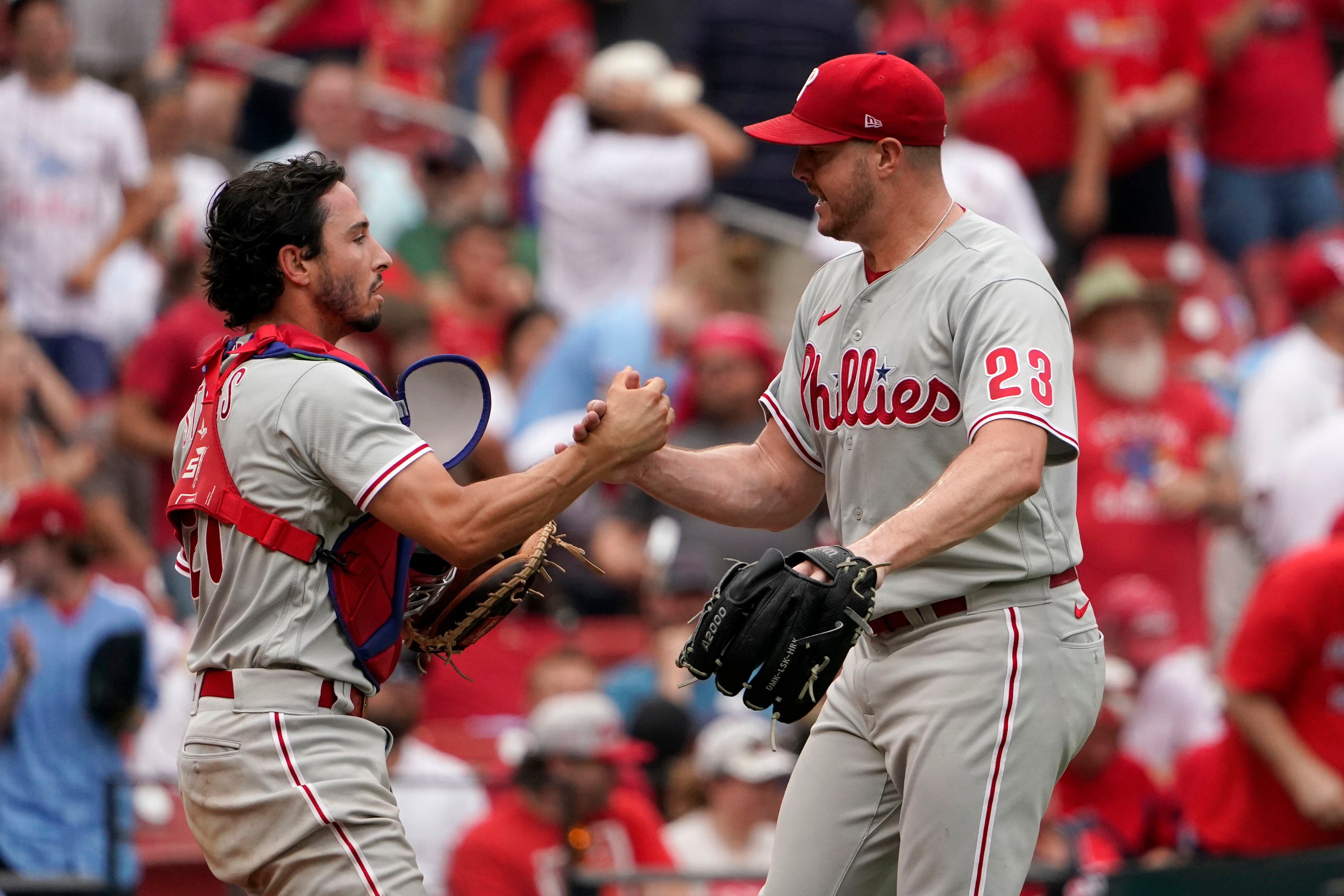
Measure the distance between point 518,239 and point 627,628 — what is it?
405 centimetres

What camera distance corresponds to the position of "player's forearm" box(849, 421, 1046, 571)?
11.8 feet

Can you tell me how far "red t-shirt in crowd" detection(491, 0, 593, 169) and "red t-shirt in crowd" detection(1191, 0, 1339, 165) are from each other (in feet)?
12.6

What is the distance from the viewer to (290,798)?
12.3 ft

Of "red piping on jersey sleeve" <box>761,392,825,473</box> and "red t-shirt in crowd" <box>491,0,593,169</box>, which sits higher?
"red t-shirt in crowd" <box>491,0,593,169</box>

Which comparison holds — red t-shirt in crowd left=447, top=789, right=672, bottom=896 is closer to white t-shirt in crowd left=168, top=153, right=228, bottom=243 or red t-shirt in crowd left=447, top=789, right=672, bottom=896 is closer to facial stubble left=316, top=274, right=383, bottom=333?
facial stubble left=316, top=274, right=383, bottom=333

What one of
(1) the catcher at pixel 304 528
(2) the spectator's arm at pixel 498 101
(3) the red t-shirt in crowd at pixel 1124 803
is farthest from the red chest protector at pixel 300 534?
(2) the spectator's arm at pixel 498 101

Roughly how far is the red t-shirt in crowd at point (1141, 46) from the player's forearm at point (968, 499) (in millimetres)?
7087

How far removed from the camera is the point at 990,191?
946 cm

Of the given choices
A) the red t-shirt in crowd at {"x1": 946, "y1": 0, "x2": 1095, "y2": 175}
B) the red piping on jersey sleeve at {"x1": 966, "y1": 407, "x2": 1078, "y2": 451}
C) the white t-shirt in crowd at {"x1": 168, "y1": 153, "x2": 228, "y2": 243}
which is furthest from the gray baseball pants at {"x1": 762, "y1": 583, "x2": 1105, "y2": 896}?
the red t-shirt in crowd at {"x1": 946, "y1": 0, "x2": 1095, "y2": 175}

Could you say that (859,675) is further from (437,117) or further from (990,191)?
(437,117)

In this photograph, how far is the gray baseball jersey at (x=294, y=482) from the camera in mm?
3742

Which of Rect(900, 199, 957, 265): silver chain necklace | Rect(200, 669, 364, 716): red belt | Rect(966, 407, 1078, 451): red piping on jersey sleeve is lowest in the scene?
Rect(200, 669, 364, 716): red belt

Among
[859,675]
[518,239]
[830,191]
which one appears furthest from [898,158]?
[518,239]

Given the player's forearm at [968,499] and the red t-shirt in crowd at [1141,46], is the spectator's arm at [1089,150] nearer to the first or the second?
the red t-shirt in crowd at [1141,46]
